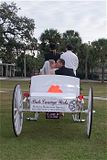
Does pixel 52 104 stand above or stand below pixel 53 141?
above

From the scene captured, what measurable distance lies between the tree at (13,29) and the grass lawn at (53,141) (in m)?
A: 47.5

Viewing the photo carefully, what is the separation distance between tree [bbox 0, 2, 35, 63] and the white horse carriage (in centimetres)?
4866

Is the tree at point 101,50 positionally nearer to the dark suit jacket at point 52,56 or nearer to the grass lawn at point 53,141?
the dark suit jacket at point 52,56

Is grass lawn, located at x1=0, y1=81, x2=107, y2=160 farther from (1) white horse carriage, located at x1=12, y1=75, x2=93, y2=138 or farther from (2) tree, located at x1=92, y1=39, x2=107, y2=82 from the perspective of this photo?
(2) tree, located at x1=92, y1=39, x2=107, y2=82

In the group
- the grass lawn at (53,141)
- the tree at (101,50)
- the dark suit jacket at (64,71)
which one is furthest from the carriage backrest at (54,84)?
the tree at (101,50)

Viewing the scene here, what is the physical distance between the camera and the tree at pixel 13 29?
58562mm

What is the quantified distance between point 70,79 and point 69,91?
36 centimetres

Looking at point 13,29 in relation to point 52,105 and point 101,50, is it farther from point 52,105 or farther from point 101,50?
point 52,105

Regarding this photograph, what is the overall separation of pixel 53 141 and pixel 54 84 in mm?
1522

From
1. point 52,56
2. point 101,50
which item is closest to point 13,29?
point 101,50

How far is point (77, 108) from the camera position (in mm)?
9047

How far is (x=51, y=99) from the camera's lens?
9031 mm

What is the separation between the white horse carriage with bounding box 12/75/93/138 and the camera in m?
8.95

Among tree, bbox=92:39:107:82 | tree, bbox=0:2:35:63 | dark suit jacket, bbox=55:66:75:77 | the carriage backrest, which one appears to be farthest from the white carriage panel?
tree, bbox=92:39:107:82
